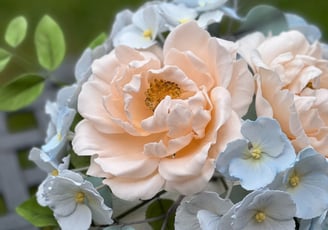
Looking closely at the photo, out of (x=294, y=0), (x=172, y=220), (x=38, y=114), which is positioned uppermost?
(x=172, y=220)

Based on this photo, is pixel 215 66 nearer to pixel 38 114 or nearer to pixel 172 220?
pixel 172 220

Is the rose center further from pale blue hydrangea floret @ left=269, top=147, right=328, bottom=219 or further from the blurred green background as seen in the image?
the blurred green background

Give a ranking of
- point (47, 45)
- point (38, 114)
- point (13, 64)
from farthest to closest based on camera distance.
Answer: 1. point (13, 64)
2. point (38, 114)
3. point (47, 45)

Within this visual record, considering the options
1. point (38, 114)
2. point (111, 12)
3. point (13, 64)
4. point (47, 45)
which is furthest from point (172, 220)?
point (111, 12)

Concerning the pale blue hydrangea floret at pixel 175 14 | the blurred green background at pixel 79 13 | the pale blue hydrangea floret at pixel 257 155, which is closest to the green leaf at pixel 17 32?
the pale blue hydrangea floret at pixel 175 14

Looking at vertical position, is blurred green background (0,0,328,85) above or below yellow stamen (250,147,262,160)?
below

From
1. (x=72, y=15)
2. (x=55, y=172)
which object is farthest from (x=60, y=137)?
(x=72, y=15)

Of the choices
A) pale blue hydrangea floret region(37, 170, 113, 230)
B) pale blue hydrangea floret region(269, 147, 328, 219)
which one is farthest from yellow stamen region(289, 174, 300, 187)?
pale blue hydrangea floret region(37, 170, 113, 230)
